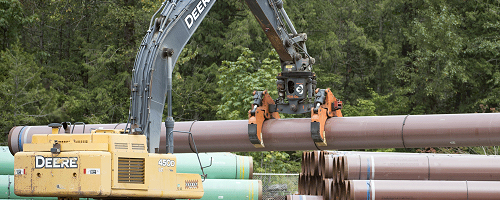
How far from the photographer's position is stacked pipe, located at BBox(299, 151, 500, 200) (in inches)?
512

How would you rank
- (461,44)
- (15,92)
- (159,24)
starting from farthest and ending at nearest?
(461,44), (15,92), (159,24)

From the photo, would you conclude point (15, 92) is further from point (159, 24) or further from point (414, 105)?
point (414, 105)

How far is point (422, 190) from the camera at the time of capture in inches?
512

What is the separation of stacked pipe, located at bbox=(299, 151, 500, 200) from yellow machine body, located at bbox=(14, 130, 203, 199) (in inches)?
219

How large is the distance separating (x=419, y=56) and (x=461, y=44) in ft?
8.64

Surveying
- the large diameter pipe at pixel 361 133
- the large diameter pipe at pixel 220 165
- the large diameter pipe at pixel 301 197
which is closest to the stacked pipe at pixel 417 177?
the large diameter pipe at pixel 301 197

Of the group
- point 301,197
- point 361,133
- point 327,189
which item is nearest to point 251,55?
point 301,197

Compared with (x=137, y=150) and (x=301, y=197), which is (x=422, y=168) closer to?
(x=301, y=197)

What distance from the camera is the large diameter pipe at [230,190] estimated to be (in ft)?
54.2

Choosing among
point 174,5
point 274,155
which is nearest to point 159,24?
point 174,5

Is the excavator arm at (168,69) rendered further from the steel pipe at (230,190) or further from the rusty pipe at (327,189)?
the steel pipe at (230,190)

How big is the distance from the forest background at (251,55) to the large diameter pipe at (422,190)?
45.9 ft

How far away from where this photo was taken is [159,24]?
10.4 m

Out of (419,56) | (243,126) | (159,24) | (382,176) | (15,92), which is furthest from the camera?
(419,56)
